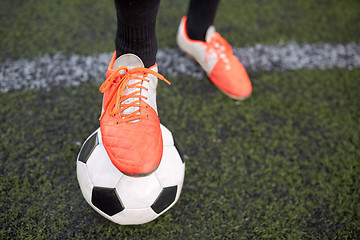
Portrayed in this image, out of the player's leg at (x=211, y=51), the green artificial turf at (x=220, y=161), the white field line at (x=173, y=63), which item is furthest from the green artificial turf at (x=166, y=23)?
the green artificial turf at (x=220, y=161)

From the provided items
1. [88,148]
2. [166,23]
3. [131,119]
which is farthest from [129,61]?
[166,23]

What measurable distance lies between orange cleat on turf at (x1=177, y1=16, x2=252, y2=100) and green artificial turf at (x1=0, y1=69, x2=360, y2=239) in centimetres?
6

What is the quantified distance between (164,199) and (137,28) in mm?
607

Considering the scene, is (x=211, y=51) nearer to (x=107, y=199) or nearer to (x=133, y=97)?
(x=133, y=97)

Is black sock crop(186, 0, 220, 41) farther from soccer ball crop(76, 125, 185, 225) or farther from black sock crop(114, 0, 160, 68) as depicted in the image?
soccer ball crop(76, 125, 185, 225)

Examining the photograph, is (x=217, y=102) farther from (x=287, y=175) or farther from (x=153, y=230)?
(x=153, y=230)

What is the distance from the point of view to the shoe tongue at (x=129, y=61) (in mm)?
1156

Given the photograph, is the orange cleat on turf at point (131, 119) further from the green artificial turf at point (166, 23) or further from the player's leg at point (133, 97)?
the green artificial turf at point (166, 23)

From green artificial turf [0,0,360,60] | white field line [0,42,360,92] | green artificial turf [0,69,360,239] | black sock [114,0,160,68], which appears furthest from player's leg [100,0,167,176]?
green artificial turf [0,0,360,60]

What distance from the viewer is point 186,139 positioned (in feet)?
4.75

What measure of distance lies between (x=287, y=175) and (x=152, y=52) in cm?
79

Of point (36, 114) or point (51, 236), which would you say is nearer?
point (51, 236)

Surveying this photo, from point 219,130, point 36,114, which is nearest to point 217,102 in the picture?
point 219,130

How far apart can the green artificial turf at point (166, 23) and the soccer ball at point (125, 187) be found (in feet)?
3.00
